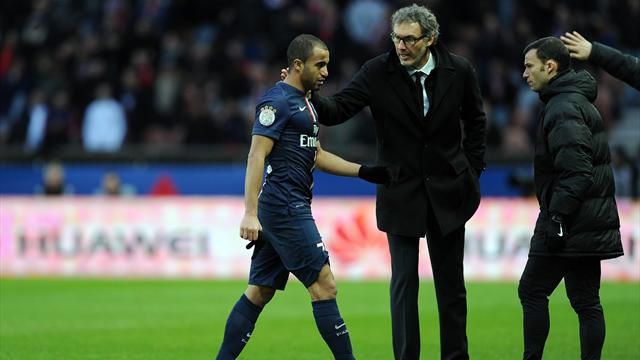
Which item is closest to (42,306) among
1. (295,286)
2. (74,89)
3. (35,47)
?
(295,286)

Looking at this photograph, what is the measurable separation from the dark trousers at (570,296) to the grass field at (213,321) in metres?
1.44

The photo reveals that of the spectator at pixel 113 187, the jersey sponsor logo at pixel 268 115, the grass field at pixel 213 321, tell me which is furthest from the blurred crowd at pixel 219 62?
the jersey sponsor logo at pixel 268 115

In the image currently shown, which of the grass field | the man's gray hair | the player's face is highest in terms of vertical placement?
the man's gray hair

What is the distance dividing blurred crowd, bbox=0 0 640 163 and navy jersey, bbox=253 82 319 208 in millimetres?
12477

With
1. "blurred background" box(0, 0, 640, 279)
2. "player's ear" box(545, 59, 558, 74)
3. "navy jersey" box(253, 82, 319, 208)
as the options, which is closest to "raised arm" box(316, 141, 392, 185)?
"navy jersey" box(253, 82, 319, 208)

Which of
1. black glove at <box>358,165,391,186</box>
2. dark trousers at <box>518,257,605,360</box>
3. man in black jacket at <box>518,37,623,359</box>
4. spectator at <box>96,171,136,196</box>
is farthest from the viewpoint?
spectator at <box>96,171,136,196</box>

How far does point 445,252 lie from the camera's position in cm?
855

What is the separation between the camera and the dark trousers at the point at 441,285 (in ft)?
27.8

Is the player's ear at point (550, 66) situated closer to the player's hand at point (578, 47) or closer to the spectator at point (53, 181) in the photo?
the player's hand at point (578, 47)

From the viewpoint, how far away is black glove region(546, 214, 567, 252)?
27.6 ft

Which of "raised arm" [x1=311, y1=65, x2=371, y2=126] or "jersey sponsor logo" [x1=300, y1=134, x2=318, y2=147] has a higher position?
"raised arm" [x1=311, y1=65, x2=371, y2=126]

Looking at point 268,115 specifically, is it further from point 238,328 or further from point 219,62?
point 219,62

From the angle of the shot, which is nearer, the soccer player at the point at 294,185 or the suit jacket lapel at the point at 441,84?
the soccer player at the point at 294,185

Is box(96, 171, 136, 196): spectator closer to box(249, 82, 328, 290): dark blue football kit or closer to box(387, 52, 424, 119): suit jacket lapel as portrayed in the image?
box(387, 52, 424, 119): suit jacket lapel
